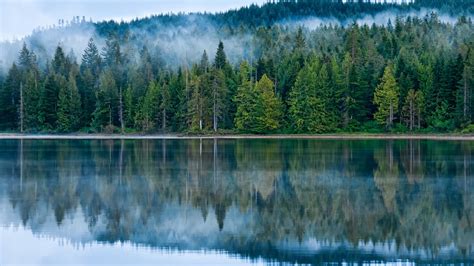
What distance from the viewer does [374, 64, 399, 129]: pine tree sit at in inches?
3661

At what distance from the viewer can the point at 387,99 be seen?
9356 cm

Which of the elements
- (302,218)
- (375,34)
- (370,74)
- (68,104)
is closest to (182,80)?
(68,104)

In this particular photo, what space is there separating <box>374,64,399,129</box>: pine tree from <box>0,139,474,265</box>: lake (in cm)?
5116

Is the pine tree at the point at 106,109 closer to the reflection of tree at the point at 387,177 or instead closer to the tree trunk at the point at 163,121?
the tree trunk at the point at 163,121

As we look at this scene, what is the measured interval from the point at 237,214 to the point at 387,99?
2798 inches

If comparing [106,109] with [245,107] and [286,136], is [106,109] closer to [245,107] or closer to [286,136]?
[245,107]

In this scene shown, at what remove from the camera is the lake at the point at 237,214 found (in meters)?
19.6

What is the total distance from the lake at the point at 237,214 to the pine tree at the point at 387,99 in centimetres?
5116

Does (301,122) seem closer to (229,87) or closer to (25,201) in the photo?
(229,87)

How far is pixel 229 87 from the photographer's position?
103812mm

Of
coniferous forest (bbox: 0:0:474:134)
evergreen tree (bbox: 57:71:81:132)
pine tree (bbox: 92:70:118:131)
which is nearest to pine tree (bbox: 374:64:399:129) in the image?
coniferous forest (bbox: 0:0:474:134)

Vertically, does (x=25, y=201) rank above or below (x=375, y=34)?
below

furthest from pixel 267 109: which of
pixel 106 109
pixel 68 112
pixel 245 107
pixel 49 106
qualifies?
pixel 49 106

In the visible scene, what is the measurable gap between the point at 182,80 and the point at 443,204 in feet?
271
